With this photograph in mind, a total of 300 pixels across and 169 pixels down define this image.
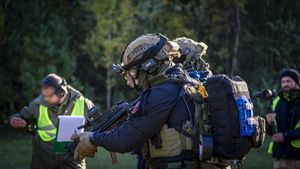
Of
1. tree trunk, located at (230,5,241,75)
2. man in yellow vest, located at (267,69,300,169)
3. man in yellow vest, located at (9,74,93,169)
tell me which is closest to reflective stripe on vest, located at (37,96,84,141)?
man in yellow vest, located at (9,74,93,169)

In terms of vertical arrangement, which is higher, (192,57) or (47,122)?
(192,57)

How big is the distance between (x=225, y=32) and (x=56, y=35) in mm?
4818

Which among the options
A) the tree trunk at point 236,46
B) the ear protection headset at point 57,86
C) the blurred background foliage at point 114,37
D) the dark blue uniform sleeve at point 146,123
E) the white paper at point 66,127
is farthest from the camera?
the tree trunk at point 236,46

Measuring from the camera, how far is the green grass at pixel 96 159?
10508 mm

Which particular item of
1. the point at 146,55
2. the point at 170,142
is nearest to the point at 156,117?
the point at 170,142

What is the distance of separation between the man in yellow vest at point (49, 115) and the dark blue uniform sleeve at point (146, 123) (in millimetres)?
2768

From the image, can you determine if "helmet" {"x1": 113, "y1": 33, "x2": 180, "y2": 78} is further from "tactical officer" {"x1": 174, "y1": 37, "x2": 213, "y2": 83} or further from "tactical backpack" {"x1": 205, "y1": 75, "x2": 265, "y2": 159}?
"tactical officer" {"x1": 174, "y1": 37, "x2": 213, "y2": 83}

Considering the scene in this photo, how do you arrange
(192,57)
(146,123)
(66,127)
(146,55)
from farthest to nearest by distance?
(66,127), (192,57), (146,55), (146,123)

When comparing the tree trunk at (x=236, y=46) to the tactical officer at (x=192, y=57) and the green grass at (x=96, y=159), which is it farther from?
the tactical officer at (x=192, y=57)

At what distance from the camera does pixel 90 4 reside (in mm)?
15914

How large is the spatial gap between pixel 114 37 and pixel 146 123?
37.6ft

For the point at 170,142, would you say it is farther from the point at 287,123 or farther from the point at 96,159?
the point at 96,159

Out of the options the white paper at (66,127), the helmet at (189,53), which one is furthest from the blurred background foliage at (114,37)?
the helmet at (189,53)

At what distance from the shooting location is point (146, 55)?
15.9 feet
